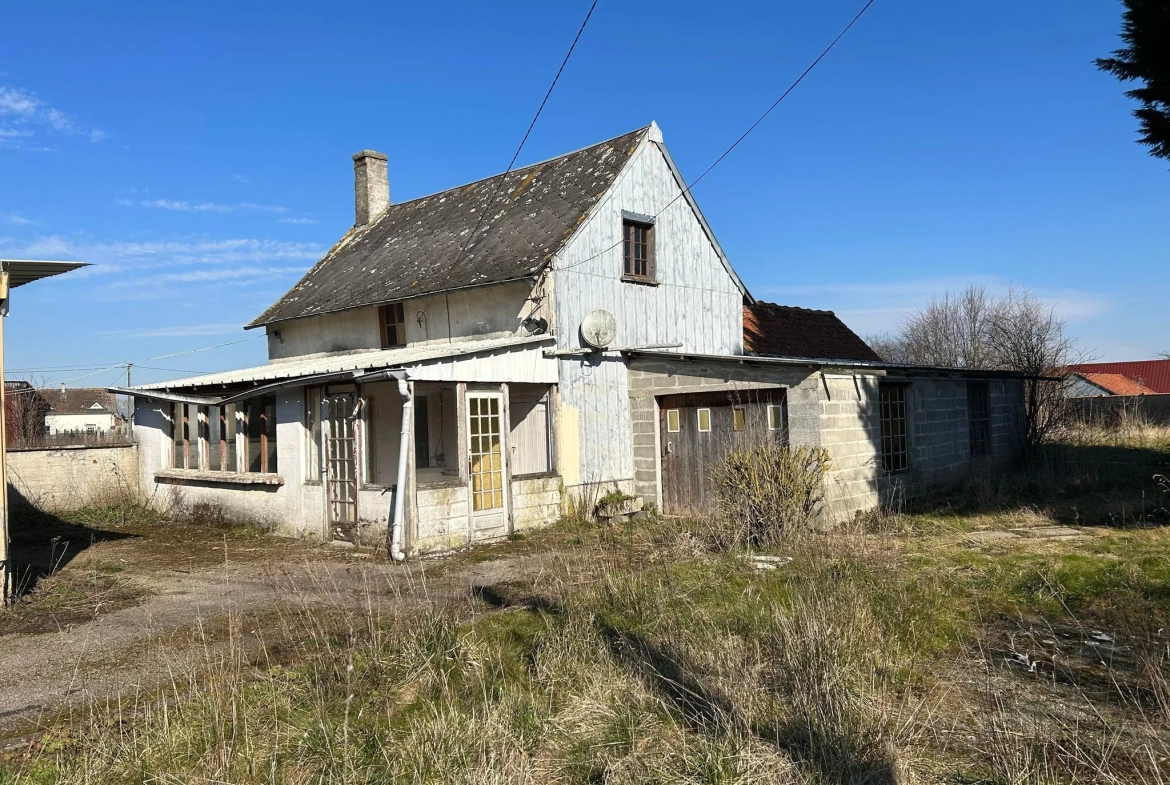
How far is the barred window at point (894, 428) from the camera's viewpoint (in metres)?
14.2

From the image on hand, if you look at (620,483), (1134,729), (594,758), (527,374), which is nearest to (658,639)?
(594,758)

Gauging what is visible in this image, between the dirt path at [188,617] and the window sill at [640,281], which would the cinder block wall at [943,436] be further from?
the dirt path at [188,617]

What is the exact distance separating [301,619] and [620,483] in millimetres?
7642

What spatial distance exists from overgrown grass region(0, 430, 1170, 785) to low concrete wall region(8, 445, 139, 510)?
Result: 10.9 meters

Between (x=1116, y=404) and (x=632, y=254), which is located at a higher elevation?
(x=632, y=254)

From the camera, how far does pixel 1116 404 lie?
30594mm

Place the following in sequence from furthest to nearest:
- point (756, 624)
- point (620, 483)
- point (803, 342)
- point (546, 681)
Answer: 1. point (803, 342)
2. point (620, 483)
3. point (756, 624)
4. point (546, 681)

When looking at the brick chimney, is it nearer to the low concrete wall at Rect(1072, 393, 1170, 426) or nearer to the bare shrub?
the bare shrub

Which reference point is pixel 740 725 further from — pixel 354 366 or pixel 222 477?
pixel 222 477

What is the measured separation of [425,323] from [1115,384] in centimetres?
4477

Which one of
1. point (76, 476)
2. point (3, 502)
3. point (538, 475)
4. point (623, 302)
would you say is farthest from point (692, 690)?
point (76, 476)

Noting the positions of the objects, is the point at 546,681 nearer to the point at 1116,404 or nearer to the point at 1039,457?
the point at 1039,457

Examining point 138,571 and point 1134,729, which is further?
point 138,571

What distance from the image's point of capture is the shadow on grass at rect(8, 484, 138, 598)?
1032 cm
